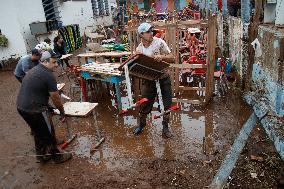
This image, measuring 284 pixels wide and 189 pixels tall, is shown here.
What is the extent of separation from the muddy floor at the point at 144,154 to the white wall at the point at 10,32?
7723 mm

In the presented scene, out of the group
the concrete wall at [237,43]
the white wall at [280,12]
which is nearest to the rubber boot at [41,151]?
the concrete wall at [237,43]

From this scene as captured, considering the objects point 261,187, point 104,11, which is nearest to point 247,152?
point 261,187

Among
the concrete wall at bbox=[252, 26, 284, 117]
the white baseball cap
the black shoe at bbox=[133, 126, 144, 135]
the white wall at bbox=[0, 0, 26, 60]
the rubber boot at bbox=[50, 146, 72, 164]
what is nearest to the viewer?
the white baseball cap

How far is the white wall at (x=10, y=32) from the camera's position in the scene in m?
13.8

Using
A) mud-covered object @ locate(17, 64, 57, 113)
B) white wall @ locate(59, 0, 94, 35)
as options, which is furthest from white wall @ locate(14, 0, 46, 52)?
mud-covered object @ locate(17, 64, 57, 113)

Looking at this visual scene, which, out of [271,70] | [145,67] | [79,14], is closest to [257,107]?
[145,67]

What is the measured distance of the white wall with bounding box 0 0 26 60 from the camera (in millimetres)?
13781

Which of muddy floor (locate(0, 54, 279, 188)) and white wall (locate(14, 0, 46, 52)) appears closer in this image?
muddy floor (locate(0, 54, 279, 188))

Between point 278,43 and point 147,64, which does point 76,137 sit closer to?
point 147,64

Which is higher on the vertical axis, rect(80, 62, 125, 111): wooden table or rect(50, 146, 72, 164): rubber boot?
rect(80, 62, 125, 111): wooden table

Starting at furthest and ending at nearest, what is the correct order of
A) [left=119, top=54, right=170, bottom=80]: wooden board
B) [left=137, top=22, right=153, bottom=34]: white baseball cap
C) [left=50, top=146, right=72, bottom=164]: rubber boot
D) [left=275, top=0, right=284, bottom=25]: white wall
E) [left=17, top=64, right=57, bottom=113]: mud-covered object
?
[left=275, top=0, right=284, bottom=25]: white wall → [left=50, top=146, right=72, bottom=164]: rubber boot → [left=137, top=22, right=153, bottom=34]: white baseball cap → [left=119, top=54, right=170, bottom=80]: wooden board → [left=17, top=64, right=57, bottom=113]: mud-covered object

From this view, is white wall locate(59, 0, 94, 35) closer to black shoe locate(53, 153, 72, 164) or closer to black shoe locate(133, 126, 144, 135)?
black shoe locate(133, 126, 144, 135)

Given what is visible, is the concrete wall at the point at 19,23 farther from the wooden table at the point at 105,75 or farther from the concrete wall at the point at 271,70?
the concrete wall at the point at 271,70

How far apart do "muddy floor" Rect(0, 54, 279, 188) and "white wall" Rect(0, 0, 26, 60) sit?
7.72 metres
